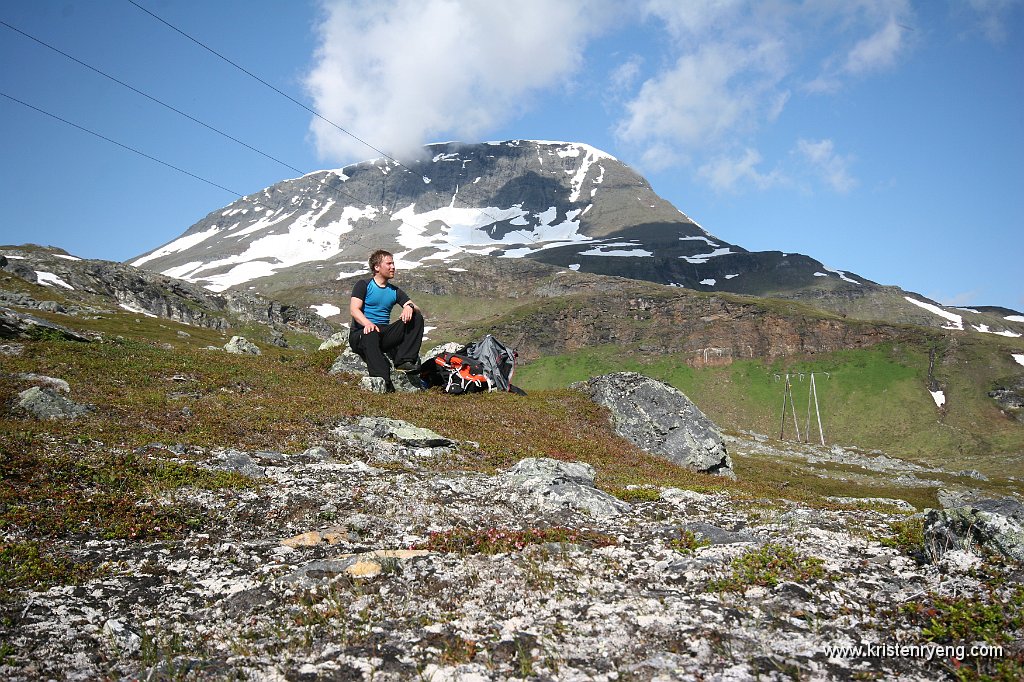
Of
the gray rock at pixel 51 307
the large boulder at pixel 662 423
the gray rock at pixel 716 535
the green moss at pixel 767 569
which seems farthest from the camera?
the gray rock at pixel 51 307

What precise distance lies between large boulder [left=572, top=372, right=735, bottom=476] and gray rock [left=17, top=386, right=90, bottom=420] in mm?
17504

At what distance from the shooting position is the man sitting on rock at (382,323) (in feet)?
60.3

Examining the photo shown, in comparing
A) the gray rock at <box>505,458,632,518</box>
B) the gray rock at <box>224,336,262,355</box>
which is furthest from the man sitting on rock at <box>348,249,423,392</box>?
the gray rock at <box>224,336,262,355</box>

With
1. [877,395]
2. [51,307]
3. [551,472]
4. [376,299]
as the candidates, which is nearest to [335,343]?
[376,299]

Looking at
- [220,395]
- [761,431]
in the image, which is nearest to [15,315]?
[220,395]

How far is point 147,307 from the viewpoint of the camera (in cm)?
13088

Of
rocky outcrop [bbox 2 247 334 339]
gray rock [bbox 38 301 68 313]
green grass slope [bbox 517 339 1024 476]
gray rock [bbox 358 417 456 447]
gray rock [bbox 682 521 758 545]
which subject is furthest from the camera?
rocky outcrop [bbox 2 247 334 339]

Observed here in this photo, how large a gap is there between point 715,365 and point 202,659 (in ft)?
466

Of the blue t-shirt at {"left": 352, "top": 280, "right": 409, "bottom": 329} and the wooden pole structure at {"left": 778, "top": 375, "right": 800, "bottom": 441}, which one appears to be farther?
the wooden pole structure at {"left": 778, "top": 375, "right": 800, "bottom": 441}

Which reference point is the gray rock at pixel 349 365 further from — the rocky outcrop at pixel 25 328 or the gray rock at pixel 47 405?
the rocky outcrop at pixel 25 328

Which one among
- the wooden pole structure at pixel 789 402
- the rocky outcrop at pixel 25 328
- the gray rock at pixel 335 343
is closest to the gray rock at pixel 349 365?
the gray rock at pixel 335 343

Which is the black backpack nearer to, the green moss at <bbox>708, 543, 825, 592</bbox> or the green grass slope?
the green moss at <bbox>708, 543, 825, 592</bbox>

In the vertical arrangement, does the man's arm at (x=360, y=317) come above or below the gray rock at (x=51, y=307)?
below

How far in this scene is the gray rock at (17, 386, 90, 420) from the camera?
Result: 45.6 ft
